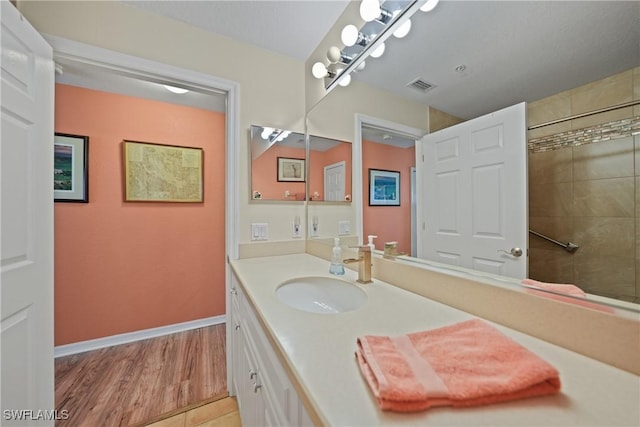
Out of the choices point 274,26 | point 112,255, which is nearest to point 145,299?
point 112,255

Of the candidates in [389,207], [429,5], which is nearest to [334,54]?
[429,5]

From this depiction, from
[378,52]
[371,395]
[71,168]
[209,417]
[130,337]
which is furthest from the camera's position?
[130,337]

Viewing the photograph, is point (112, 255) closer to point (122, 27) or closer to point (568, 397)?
point (122, 27)

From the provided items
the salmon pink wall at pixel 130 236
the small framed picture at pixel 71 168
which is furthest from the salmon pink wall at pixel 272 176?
the small framed picture at pixel 71 168

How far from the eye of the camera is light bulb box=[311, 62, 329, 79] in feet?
4.75

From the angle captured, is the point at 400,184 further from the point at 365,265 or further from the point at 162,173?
the point at 162,173

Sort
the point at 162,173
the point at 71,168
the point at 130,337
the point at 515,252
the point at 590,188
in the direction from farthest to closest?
the point at 162,173 → the point at 130,337 → the point at 71,168 → the point at 515,252 → the point at 590,188

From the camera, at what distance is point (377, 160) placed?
1.16 meters

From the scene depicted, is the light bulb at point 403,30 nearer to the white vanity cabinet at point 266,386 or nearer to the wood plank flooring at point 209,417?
the white vanity cabinet at point 266,386

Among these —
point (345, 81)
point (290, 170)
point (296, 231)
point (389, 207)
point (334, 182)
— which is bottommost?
point (296, 231)

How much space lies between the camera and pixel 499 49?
686 millimetres

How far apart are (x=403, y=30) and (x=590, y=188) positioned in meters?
0.89

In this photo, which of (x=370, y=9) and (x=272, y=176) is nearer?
(x=370, y=9)

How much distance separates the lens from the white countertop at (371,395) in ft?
1.13
